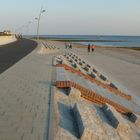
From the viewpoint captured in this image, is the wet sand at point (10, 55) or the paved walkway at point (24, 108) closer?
the paved walkway at point (24, 108)

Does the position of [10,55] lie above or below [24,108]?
below

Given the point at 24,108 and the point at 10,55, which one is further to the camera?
the point at 10,55

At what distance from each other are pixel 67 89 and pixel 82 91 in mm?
467

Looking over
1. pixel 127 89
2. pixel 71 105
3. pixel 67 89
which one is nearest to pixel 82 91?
pixel 67 89

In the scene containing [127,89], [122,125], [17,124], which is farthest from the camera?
[127,89]

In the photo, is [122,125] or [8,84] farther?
[8,84]

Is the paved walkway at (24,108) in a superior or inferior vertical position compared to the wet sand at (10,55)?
superior

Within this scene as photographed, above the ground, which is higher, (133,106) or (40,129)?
(40,129)

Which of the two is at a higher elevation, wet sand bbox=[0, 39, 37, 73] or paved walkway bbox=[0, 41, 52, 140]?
paved walkway bbox=[0, 41, 52, 140]

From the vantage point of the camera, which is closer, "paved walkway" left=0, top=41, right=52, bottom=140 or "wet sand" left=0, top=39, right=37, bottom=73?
"paved walkway" left=0, top=41, right=52, bottom=140

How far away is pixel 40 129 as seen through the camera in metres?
6.25

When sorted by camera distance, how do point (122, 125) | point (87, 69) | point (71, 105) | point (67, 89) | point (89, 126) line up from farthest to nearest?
point (87, 69)
point (67, 89)
point (71, 105)
point (122, 125)
point (89, 126)

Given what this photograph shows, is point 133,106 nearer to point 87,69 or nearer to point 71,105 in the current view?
point 71,105

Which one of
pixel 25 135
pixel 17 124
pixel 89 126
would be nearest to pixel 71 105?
pixel 89 126
